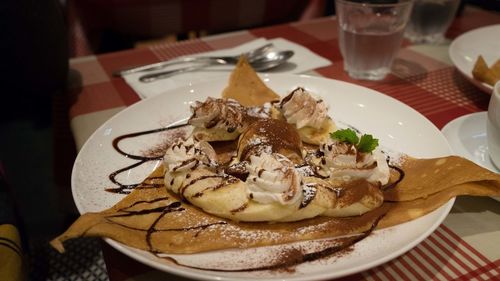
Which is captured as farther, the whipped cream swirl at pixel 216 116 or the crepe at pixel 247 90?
the crepe at pixel 247 90

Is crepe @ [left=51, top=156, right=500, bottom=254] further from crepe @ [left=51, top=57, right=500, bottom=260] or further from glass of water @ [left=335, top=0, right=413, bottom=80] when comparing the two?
glass of water @ [left=335, top=0, right=413, bottom=80]

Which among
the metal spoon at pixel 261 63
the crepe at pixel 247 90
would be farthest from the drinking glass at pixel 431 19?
the crepe at pixel 247 90

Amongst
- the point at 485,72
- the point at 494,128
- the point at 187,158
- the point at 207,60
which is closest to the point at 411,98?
the point at 485,72

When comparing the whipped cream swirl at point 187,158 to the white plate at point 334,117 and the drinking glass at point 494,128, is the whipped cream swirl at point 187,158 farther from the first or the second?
the drinking glass at point 494,128

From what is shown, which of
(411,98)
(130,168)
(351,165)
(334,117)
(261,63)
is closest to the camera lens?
(351,165)

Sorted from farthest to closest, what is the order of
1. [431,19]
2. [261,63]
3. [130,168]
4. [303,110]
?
[431,19]
[261,63]
[303,110]
[130,168]

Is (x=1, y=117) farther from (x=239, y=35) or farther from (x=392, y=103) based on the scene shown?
(x=392, y=103)

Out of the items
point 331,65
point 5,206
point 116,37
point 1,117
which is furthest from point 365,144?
point 116,37

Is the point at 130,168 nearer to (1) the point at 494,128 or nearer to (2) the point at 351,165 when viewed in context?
(2) the point at 351,165
